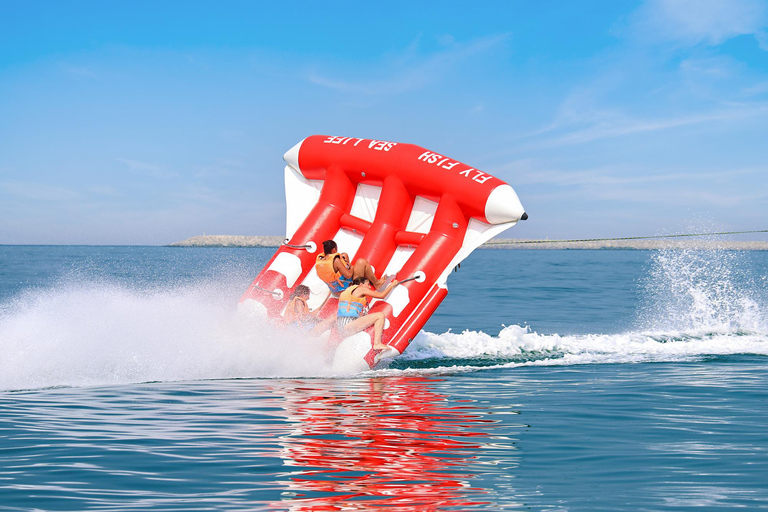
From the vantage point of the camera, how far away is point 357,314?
6.66 metres

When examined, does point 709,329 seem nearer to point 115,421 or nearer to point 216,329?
point 216,329

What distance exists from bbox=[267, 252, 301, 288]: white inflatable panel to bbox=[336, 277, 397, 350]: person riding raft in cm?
92

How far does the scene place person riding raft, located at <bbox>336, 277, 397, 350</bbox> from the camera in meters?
6.59

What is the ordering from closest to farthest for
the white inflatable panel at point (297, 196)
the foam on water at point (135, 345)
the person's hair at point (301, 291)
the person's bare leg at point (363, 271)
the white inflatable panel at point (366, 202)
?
the foam on water at point (135, 345) → the person's bare leg at point (363, 271) → the person's hair at point (301, 291) → the white inflatable panel at point (366, 202) → the white inflatable panel at point (297, 196)

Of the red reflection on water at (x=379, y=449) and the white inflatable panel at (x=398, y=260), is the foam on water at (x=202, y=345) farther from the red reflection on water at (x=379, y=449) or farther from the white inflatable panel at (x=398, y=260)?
the red reflection on water at (x=379, y=449)

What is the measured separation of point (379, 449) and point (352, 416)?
0.82 meters

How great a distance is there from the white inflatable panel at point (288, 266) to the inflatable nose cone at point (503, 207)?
6.84 feet

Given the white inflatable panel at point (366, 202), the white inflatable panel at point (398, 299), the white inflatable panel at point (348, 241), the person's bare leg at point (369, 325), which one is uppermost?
the white inflatable panel at point (366, 202)

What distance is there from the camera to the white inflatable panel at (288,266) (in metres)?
Answer: 7.46

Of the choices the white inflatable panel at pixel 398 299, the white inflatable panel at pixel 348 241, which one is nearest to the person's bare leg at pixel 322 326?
the white inflatable panel at pixel 398 299

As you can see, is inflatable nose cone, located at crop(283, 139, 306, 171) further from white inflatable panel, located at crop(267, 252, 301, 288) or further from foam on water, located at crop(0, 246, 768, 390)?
foam on water, located at crop(0, 246, 768, 390)

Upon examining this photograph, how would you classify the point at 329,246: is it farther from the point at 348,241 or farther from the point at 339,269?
the point at 348,241

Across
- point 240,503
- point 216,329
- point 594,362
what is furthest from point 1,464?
point 594,362

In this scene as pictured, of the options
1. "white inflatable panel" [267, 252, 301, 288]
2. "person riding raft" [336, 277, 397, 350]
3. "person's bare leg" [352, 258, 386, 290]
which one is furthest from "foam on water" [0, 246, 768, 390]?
"person's bare leg" [352, 258, 386, 290]
